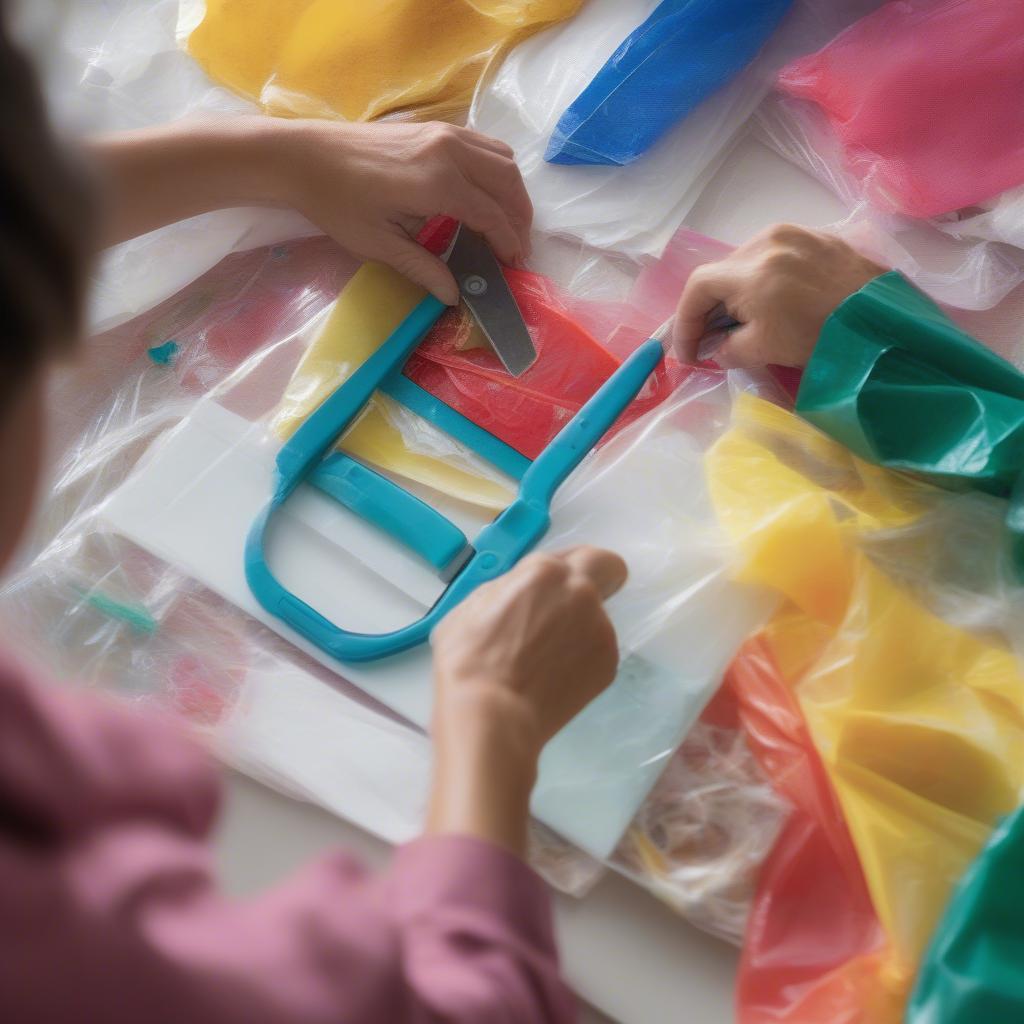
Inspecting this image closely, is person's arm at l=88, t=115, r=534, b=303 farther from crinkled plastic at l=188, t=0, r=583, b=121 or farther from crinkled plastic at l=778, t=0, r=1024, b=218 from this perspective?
crinkled plastic at l=778, t=0, r=1024, b=218

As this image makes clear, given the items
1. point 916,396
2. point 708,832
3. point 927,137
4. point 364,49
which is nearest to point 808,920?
point 708,832

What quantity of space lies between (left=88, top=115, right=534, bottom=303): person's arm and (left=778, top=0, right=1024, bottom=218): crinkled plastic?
0.75 feet

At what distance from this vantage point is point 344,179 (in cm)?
74

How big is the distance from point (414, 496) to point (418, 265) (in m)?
0.16

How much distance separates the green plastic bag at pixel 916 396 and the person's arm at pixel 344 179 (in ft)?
0.74

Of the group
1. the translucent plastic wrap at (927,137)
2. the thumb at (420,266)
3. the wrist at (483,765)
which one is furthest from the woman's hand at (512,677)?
the translucent plastic wrap at (927,137)

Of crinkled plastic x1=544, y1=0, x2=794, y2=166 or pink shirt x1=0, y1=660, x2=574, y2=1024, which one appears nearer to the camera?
pink shirt x1=0, y1=660, x2=574, y2=1024

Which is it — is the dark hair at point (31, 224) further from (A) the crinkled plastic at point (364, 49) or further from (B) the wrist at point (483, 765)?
(A) the crinkled plastic at point (364, 49)

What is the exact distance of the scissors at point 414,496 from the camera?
620mm

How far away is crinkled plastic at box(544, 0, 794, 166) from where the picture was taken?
78 centimetres

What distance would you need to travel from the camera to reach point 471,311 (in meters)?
0.72

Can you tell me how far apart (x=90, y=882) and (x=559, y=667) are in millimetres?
249

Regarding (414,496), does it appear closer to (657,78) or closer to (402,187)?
(402,187)

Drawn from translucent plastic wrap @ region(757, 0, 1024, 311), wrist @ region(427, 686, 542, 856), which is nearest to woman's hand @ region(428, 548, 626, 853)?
wrist @ region(427, 686, 542, 856)
